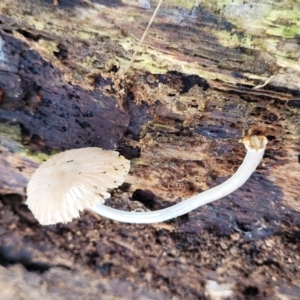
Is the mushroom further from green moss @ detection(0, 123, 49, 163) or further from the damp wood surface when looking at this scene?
green moss @ detection(0, 123, 49, 163)

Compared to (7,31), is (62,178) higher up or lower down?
lower down

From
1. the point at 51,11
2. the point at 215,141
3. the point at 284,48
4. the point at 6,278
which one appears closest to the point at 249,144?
the point at 215,141

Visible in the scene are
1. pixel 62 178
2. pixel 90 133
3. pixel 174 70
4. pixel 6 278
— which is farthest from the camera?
pixel 6 278

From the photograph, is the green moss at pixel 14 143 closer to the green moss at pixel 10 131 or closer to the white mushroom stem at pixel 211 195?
the green moss at pixel 10 131

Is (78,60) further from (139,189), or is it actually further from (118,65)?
(139,189)

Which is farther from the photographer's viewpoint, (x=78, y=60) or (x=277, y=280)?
(x=277, y=280)

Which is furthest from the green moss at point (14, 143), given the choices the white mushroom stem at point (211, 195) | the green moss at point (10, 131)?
the white mushroom stem at point (211, 195)
